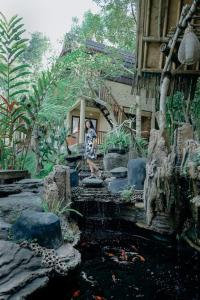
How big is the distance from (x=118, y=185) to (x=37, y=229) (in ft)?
15.0

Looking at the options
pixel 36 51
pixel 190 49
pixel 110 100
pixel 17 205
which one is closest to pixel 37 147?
pixel 17 205

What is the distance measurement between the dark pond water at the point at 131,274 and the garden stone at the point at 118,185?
217 centimetres

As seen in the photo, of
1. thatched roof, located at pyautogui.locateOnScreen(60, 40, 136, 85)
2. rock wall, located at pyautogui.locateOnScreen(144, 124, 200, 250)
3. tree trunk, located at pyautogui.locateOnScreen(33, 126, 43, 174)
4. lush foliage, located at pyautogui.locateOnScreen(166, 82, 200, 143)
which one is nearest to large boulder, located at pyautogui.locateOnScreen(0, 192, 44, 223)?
rock wall, located at pyautogui.locateOnScreen(144, 124, 200, 250)

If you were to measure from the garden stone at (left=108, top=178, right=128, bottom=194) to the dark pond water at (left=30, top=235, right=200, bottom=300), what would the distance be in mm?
2166

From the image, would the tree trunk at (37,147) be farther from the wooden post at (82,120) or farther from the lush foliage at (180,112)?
the wooden post at (82,120)

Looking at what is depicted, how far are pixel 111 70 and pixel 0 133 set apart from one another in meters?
9.40

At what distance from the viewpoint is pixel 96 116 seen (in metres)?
22.3

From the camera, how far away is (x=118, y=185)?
344 inches

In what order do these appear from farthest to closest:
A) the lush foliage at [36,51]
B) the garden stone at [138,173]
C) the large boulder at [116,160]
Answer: the lush foliage at [36,51], the large boulder at [116,160], the garden stone at [138,173]

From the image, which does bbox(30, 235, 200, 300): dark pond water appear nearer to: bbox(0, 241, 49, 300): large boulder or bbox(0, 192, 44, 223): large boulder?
bbox(0, 241, 49, 300): large boulder

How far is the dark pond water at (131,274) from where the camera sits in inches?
169

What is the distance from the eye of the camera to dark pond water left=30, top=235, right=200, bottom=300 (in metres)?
4.29

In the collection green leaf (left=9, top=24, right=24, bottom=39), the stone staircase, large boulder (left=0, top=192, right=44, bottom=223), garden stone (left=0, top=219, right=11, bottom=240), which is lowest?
the stone staircase

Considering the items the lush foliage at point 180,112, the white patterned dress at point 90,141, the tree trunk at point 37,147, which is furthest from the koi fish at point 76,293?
the lush foliage at point 180,112
